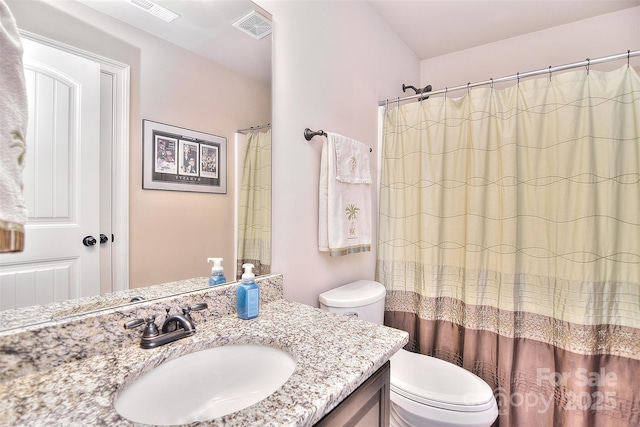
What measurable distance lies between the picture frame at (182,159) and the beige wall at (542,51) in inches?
78.6

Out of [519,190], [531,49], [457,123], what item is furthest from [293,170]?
[531,49]

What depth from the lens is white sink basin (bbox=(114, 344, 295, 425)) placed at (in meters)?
0.66

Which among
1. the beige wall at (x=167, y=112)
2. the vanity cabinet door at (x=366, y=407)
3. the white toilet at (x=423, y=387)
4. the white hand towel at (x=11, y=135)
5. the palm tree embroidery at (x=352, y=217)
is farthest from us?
the palm tree embroidery at (x=352, y=217)

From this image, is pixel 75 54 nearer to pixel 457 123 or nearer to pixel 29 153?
pixel 29 153

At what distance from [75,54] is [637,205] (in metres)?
2.10

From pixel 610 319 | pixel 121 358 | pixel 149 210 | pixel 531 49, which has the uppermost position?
pixel 531 49

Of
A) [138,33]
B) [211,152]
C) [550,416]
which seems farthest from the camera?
[550,416]

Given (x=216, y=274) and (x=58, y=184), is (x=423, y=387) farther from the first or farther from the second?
(x=58, y=184)

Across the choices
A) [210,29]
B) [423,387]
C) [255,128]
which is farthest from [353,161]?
[423,387]

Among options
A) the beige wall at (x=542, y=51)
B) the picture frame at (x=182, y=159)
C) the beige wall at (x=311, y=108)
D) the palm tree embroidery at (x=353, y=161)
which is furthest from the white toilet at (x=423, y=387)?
the beige wall at (x=542, y=51)

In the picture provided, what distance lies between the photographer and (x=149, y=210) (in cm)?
88

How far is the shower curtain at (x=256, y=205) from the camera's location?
1132mm

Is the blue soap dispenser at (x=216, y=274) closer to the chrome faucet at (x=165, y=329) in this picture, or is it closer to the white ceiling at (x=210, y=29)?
the chrome faucet at (x=165, y=329)

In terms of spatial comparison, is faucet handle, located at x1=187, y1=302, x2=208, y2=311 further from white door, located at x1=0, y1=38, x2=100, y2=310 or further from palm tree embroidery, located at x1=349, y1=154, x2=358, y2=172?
palm tree embroidery, located at x1=349, y1=154, x2=358, y2=172
